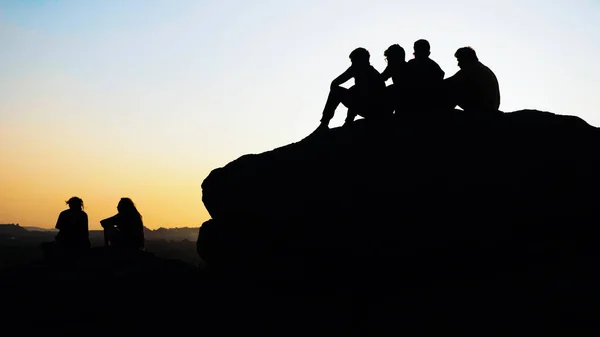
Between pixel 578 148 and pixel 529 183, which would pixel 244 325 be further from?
pixel 578 148

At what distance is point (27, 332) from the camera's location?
1090 centimetres

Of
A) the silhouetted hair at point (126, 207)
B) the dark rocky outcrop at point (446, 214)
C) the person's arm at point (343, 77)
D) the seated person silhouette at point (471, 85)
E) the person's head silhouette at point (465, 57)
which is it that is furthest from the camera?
the silhouetted hair at point (126, 207)

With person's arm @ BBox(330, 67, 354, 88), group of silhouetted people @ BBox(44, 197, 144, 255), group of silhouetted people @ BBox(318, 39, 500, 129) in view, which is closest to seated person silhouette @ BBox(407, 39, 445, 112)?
group of silhouetted people @ BBox(318, 39, 500, 129)

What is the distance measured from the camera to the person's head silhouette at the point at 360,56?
13109mm

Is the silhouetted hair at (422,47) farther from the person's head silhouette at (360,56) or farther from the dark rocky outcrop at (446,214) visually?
the dark rocky outcrop at (446,214)

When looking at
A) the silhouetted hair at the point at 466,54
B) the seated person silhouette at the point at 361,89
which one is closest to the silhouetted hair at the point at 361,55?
the seated person silhouette at the point at 361,89

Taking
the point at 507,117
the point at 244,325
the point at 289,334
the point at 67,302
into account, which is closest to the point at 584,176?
the point at 507,117

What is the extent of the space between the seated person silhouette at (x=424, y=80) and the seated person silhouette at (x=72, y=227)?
10451 mm

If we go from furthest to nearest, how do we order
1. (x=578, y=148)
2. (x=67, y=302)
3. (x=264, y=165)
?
(x=264, y=165)
(x=67, y=302)
(x=578, y=148)

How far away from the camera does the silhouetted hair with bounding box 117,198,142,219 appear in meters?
16.8

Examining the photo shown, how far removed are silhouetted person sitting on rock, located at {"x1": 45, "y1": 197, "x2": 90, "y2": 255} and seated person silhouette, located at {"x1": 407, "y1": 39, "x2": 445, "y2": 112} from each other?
10.5m

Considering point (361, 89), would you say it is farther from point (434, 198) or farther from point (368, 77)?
point (434, 198)

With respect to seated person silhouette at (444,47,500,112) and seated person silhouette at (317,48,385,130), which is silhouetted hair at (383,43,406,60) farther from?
seated person silhouette at (444,47,500,112)

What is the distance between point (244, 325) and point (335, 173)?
12.0 feet
